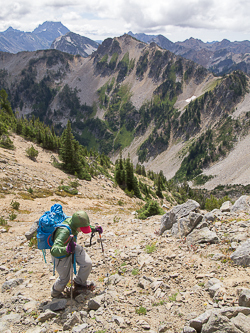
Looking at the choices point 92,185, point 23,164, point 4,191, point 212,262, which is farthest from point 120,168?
point 212,262

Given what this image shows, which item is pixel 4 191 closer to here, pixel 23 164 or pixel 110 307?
pixel 23 164

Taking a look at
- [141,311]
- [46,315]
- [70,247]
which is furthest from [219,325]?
[46,315]

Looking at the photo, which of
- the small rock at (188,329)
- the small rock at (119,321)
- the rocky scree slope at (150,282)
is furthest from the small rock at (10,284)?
the small rock at (188,329)

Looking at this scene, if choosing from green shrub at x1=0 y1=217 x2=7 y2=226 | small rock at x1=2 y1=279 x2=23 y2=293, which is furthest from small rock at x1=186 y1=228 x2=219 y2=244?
green shrub at x1=0 y1=217 x2=7 y2=226

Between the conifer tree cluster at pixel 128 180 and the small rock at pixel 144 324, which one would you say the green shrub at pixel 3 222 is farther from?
the conifer tree cluster at pixel 128 180

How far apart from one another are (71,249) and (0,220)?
11.2m

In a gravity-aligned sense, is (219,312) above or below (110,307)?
above

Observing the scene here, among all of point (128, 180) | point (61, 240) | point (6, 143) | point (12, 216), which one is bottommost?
point (128, 180)

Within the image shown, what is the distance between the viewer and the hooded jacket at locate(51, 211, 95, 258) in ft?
21.5

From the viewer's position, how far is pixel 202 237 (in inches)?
377

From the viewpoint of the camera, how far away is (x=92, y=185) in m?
34.4

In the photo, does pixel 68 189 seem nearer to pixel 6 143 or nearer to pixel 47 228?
pixel 6 143

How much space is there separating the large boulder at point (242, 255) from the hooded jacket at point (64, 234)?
5.62 metres

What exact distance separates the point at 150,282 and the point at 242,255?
11.5 ft
